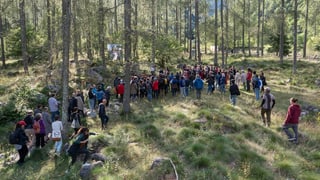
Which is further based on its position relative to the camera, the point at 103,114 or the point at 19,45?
the point at 19,45

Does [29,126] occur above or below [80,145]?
above

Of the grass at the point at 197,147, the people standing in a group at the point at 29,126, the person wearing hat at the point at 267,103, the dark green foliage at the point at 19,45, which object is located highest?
the dark green foliage at the point at 19,45

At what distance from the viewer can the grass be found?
9859mm

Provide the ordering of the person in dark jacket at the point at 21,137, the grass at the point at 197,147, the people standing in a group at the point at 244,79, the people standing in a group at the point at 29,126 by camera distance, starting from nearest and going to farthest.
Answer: the grass at the point at 197,147 < the person in dark jacket at the point at 21,137 < the people standing in a group at the point at 29,126 < the people standing in a group at the point at 244,79

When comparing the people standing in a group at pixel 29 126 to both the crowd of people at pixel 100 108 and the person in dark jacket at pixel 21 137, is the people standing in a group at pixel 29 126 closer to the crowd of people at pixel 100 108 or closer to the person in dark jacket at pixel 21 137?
the crowd of people at pixel 100 108

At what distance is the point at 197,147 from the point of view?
11.1m

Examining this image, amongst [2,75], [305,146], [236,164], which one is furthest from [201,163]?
[2,75]

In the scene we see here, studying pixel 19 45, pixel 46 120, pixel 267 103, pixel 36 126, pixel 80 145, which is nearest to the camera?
pixel 80 145

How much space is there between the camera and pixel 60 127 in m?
12.2

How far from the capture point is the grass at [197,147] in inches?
388

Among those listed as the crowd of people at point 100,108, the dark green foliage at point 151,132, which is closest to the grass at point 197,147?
the dark green foliage at point 151,132

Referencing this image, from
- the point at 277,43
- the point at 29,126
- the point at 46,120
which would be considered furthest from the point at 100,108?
the point at 277,43

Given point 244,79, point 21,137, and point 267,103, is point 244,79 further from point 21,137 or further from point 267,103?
point 21,137

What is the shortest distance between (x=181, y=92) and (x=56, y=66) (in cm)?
1048
